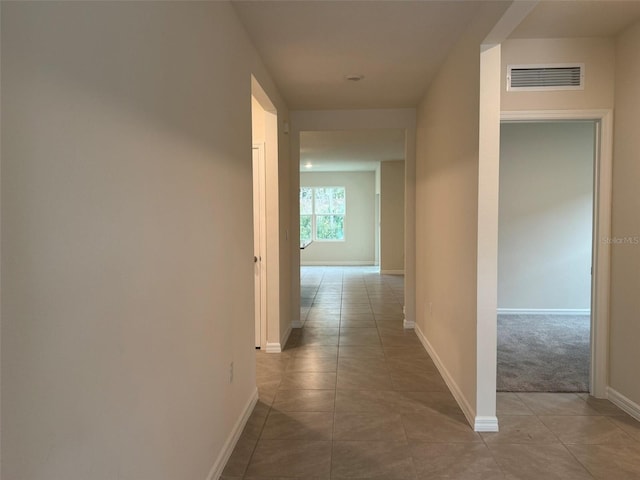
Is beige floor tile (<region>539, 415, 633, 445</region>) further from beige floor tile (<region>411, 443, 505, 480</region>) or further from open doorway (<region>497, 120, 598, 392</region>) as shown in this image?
open doorway (<region>497, 120, 598, 392</region>)

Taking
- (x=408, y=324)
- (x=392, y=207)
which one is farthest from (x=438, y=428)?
(x=392, y=207)

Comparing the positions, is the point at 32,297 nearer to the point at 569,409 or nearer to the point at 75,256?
the point at 75,256

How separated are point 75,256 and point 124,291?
0.24 metres

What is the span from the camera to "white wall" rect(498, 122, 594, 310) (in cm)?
521

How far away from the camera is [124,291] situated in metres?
1.17

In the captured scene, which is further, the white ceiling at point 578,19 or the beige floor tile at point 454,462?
the white ceiling at point 578,19

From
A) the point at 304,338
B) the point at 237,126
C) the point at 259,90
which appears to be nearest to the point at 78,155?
the point at 237,126

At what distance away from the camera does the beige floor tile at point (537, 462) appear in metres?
2.07

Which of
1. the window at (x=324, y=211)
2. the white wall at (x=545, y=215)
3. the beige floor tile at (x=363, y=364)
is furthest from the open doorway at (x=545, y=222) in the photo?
the window at (x=324, y=211)

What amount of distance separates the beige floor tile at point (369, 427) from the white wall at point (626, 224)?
5.15 feet

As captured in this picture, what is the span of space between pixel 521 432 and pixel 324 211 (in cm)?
916

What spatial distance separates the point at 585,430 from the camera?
2508mm

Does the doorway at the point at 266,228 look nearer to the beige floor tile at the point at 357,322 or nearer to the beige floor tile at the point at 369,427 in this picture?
the beige floor tile at the point at 357,322

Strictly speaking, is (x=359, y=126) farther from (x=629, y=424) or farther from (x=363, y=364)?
(x=629, y=424)
